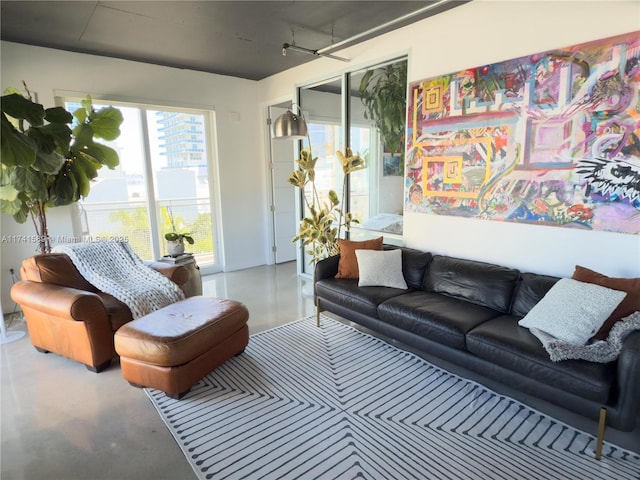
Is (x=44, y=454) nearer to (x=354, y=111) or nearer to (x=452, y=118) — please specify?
(x=452, y=118)

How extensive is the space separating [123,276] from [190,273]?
0.61 meters

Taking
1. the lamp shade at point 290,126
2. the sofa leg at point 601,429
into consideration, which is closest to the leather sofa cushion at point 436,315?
the sofa leg at point 601,429

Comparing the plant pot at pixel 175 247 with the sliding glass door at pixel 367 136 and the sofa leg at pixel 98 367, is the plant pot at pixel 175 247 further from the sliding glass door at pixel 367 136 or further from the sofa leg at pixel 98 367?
the sliding glass door at pixel 367 136

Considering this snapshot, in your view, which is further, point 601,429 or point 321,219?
point 321,219

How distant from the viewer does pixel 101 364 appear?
2.71 meters

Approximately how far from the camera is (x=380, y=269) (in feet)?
10.7

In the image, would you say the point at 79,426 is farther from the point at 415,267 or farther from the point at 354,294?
the point at 415,267

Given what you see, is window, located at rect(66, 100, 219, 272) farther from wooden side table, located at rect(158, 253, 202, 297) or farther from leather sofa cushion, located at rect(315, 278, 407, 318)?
leather sofa cushion, located at rect(315, 278, 407, 318)

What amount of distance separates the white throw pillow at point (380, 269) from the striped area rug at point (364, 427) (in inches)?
25.2

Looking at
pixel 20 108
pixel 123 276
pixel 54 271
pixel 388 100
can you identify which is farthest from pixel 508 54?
pixel 54 271

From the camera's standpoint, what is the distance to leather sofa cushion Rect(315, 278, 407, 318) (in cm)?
295

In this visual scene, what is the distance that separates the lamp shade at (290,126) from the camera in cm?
332

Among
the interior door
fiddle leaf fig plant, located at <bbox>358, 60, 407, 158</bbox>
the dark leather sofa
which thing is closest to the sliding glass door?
fiddle leaf fig plant, located at <bbox>358, 60, 407, 158</bbox>

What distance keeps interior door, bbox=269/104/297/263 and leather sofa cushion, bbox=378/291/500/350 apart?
3165mm
